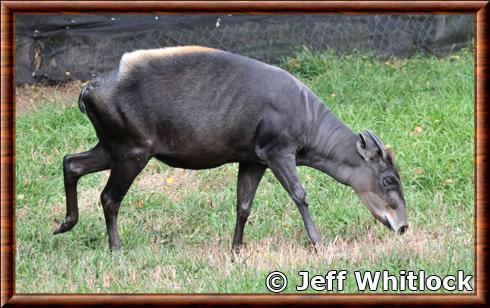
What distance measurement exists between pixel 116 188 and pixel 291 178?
4.74ft

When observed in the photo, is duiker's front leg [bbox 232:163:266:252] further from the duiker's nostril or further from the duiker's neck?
the duiker's nostril

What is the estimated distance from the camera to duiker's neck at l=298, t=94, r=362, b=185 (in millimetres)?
8391

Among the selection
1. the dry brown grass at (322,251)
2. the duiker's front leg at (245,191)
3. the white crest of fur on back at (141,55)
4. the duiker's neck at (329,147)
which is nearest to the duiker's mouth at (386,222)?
the dry brown grass at (322,251)

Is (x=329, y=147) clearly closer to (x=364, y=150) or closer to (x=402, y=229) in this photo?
(x=364, y=150)

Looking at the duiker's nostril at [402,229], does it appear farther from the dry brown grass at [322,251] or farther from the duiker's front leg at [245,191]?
the duiker's front leg at [245,191]

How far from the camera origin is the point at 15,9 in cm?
727

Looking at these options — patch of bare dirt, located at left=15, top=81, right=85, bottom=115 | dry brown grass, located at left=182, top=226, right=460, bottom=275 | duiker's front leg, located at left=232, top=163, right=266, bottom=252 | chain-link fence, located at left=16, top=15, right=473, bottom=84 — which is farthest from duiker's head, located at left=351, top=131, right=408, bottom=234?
patch of bare dirt, located at left=15, top=81, right=85, bottom=115

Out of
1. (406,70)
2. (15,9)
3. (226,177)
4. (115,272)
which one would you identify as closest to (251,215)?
(226,177)

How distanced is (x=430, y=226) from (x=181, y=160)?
234 cm

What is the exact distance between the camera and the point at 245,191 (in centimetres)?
854

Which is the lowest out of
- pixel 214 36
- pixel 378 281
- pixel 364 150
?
pixel 378 281

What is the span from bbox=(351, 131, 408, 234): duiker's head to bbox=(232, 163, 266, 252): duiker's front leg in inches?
33.5

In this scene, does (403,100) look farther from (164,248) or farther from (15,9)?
(15,9)

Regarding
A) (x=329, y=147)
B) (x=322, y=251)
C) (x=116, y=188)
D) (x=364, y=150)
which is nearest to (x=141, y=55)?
(x=116, y=188)
